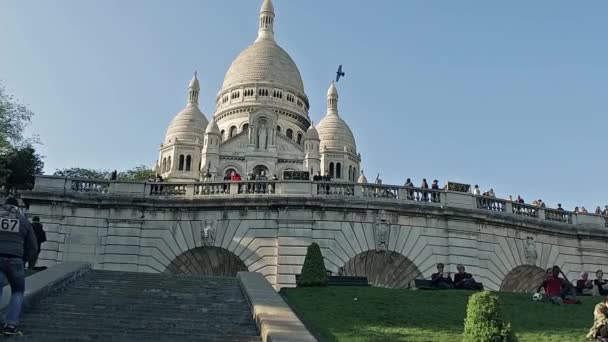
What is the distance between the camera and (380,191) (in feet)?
92.1

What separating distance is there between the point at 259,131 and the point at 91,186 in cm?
6952

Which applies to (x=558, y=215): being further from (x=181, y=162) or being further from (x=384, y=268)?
(x=181, y=162)

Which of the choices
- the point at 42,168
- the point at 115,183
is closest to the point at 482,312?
the point at 115,183

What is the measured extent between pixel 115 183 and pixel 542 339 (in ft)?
61.6

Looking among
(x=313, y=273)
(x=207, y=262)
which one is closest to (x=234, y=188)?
(x=207, y=262)

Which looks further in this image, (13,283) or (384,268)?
(384,268)

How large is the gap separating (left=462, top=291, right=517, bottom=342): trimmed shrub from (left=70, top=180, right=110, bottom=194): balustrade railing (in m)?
19.0

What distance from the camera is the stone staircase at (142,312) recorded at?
13.4m

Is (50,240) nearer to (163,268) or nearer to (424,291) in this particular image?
(163,268)

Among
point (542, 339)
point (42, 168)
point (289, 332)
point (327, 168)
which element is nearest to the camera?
→ point (289, 332)

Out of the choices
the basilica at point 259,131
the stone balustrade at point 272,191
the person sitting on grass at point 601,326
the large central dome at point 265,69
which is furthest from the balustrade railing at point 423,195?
the large central dome at point 265,69

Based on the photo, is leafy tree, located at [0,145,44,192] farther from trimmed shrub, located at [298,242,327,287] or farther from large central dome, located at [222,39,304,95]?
large central dome, located at [222,39,304,95]

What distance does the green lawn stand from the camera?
585 inches

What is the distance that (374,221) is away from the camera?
2722 centimetres
